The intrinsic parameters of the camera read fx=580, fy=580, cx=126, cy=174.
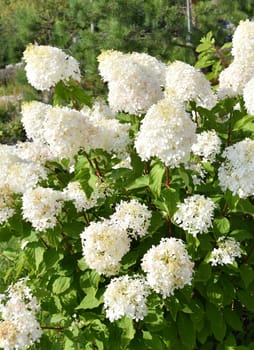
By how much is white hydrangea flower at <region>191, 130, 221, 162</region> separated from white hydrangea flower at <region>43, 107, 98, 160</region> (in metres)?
0.54

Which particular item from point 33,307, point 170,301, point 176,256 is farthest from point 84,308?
point 176,256

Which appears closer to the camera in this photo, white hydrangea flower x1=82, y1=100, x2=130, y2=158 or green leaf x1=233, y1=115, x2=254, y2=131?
white hydrangea flower x1=82, y1=100, x2=130, y2=158

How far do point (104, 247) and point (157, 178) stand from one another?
1.13 feet

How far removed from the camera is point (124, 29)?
855cm

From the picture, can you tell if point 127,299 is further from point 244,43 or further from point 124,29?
point 124,29

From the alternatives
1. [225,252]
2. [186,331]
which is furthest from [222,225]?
[186,331]

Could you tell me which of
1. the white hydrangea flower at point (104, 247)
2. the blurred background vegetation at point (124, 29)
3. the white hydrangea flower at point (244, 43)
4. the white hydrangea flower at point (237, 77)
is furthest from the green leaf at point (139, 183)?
the blurred background vegetation at point (124, 29)

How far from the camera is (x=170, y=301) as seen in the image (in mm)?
2369

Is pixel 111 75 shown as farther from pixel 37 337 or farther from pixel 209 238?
pixel 37 337

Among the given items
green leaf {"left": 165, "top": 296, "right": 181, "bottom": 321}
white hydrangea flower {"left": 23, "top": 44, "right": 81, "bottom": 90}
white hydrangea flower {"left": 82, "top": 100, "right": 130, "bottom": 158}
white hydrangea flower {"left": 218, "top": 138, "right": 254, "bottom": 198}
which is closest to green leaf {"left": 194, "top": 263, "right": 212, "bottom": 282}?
green leaf {"left": 165, "top": 296, "right": 181, "bottom": 321}

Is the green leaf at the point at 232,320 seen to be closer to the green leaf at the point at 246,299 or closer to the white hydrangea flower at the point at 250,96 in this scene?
the green leaf at the point at 246,299

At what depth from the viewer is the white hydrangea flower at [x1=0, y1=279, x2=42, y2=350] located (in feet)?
7.25

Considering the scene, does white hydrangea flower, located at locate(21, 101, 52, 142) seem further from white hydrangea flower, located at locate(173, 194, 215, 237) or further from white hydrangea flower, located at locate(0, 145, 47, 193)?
white hydrangea flower, located at locate(173, 194, 215, 237)

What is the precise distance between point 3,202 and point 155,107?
29.4 inches
